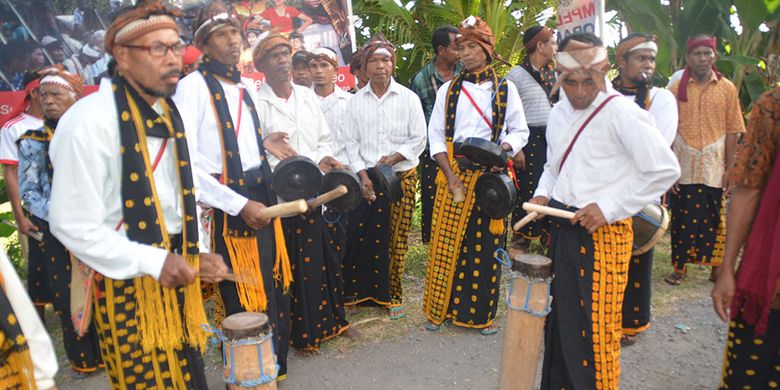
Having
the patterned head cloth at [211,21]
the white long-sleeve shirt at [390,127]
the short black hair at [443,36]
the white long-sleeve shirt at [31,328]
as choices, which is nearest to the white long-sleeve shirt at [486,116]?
the white long-sleeve shirt at [390,127]

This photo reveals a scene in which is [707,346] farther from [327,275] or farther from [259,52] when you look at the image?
[259,52]

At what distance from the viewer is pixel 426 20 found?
27.9 feet

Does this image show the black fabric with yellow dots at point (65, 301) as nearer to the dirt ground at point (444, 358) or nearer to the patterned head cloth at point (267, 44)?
the dirt ground at point (444, 358)

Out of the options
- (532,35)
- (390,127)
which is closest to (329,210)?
(390,127)

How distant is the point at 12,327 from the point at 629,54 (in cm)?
397

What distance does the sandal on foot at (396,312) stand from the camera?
4.93 meters

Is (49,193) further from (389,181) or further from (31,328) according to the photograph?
(31,328)

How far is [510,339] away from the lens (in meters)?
2.67

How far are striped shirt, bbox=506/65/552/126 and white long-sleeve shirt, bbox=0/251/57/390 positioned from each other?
16.4ft

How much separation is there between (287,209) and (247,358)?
87cm

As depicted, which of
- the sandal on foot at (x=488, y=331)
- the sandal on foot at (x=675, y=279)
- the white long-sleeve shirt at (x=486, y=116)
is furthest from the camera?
the sandal on foot at (x=675, y=279)

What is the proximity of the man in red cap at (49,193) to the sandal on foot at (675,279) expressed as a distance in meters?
5.03

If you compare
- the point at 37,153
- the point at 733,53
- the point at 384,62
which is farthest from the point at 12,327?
the point at 733,53

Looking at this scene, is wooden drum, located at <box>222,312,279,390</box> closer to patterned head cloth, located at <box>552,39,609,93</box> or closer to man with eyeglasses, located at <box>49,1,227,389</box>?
man with eyeglasses, located at <box>49,1,227,389</box>
